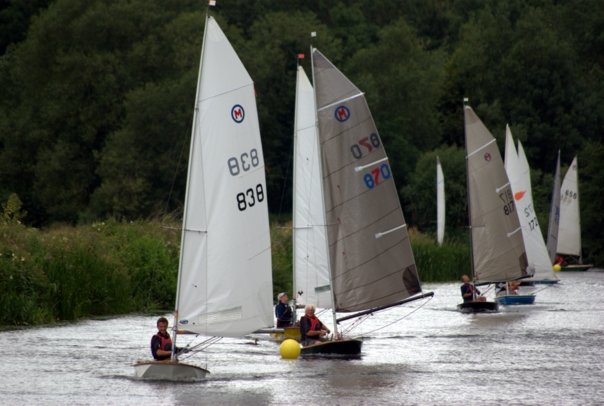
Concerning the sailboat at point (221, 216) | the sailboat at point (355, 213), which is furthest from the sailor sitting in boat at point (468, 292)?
the sailboat at point (221, 216)

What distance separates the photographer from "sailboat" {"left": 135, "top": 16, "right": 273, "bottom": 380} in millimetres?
26062

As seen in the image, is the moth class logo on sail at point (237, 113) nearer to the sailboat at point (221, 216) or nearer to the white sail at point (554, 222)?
the sailboat at point (221, 216)

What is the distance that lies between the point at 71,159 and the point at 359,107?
56222 millimetres

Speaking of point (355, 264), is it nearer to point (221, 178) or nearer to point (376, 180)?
point (376, 180)

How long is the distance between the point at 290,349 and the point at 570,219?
175 ft

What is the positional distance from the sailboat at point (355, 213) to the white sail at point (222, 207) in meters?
3.74

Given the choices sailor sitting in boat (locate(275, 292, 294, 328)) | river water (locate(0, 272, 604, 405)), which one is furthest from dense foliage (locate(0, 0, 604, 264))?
sailor sitting in boat (locate(275, 292, 294, 328))

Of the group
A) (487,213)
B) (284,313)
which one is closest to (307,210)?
(284,313)

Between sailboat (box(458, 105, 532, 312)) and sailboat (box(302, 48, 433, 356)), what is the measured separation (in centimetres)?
1663

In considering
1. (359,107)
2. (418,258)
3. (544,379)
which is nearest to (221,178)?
(359,107)

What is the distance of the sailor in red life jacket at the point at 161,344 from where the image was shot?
26953 millimetres

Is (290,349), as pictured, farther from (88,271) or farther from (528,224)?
(528,224)

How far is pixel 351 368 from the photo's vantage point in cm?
3041

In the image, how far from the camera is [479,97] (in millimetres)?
99500
